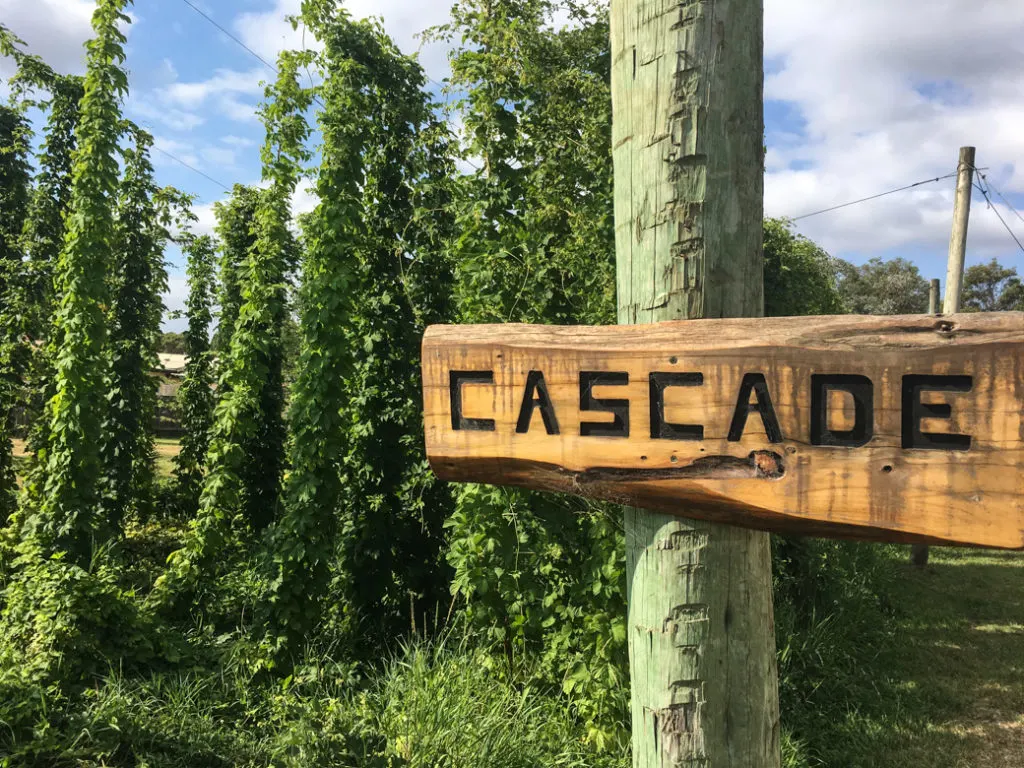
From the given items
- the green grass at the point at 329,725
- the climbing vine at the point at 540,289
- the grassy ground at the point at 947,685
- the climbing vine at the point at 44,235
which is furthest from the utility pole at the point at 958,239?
the climbing vine at the point at 44,235

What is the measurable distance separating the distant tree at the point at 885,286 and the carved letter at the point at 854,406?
1525 inches

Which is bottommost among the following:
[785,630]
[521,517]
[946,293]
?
[785,630]

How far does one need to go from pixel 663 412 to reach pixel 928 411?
46cm

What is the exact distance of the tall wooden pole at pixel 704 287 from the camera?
1.47 metres

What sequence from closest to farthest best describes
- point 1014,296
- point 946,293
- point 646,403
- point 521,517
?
1. point 646,403
2. point 521,517
3. point 946,293
4. point 1014,296

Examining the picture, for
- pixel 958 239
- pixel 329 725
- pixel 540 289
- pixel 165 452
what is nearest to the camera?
pixel 329 725

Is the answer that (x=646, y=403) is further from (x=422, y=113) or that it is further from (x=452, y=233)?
(x=422, y=113)

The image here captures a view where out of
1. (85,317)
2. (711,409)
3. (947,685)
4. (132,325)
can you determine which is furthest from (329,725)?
(132,325)

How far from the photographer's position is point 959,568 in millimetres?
9906

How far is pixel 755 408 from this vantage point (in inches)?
53.8

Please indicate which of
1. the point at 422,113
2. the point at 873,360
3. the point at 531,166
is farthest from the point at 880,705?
the point at 422,113

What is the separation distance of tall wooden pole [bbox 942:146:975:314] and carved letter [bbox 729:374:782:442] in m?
9.29

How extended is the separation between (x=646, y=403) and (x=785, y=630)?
435 centimetres

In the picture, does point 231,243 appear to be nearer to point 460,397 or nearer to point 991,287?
point 460,397
